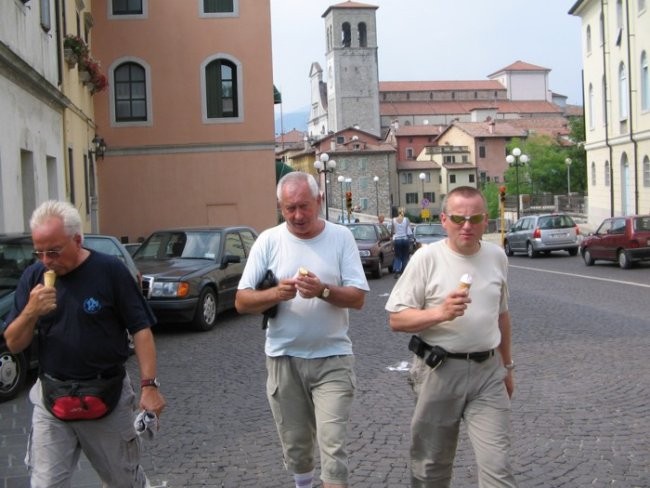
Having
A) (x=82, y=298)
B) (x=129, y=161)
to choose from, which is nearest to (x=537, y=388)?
(x=82, y=298)

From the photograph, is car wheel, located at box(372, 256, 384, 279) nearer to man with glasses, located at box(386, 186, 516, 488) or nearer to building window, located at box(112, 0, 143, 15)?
building window, located at box(112, 0, 143, 15)

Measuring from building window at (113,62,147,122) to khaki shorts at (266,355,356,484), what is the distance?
24.7 meters

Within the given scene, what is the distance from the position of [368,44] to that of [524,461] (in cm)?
12875

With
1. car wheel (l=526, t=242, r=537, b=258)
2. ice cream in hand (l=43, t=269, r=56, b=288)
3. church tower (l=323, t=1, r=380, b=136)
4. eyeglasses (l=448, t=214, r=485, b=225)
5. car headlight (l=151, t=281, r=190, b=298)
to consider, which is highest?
church tower (l=323, t=1, r=380, b=136)

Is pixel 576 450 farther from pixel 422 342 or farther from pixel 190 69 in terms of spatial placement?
pixel 190 69

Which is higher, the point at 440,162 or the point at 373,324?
the point at 440,162

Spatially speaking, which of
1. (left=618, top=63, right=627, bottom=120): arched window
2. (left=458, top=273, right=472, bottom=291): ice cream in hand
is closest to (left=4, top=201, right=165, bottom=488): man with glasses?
(left=458, top=273, right=472, bottom=291): ice cream in hand

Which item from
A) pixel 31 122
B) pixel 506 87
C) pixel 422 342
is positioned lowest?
pixel 422 342

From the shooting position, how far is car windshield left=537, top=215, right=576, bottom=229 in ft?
108

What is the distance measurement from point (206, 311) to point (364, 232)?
510 inches

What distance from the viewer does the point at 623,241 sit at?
80.4 feet

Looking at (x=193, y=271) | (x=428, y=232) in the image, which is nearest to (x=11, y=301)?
(x=193, y=271)

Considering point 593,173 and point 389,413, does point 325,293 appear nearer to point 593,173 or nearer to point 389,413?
point 389,413

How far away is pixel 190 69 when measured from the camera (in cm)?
2797
